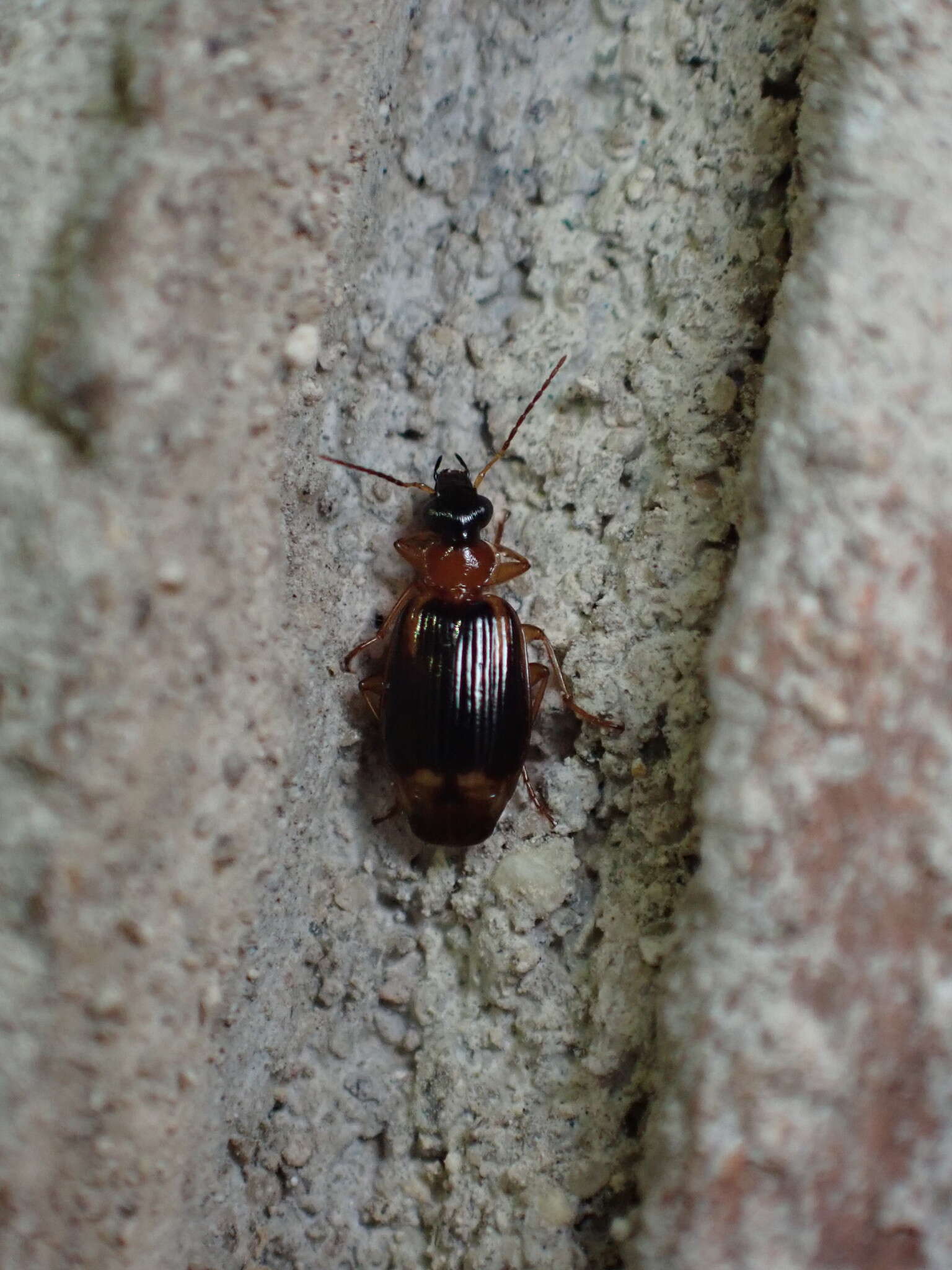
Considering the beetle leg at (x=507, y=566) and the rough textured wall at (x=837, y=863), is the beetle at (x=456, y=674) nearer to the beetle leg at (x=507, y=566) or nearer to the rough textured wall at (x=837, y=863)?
the beetle leg at (x=507, y=566)

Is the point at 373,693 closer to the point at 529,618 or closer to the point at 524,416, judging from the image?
the point at 529,618

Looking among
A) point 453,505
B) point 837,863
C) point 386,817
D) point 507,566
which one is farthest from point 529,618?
point 837,863

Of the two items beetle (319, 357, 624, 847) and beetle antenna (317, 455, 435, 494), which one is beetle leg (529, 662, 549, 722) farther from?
beetle antenna (317, 455, 435, 494)

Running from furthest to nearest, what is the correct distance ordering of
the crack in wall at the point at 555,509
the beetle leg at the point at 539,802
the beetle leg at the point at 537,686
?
the beetle leg at the point at 537,686 → the beetle leg at the point at 539,802 → the crack in wall at the point at 555,509

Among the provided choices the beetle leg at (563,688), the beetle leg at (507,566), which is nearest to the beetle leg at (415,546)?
the beetle leg at (507,566)

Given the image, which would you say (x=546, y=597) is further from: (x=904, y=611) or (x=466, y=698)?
(x=904, y=611)

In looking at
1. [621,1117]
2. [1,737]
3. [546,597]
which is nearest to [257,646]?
[1,737]

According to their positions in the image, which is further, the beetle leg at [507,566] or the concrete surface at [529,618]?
the beetle leg at [507,566]
